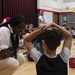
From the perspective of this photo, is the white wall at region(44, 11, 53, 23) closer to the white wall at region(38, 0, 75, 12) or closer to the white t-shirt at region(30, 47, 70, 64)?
the white wall at region(38, 0, 75, 12)

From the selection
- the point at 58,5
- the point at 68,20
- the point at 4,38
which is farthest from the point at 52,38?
the point at 58,5

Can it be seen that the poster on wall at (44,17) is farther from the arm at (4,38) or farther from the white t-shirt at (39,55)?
the white t-shirt at (39,55)

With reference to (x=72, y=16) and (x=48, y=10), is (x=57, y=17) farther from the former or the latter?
(x=48, y=10)

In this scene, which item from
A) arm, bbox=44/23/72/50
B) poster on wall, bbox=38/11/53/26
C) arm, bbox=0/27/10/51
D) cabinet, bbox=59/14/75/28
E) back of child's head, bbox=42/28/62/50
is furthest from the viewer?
cabinet, bbox=59/14/75/28

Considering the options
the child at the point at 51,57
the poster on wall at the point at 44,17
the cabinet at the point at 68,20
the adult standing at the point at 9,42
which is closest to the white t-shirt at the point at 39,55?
the child at the point at 51,57

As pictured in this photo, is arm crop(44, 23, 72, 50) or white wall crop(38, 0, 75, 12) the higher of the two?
white wall crop(38, 0, 75, 12)

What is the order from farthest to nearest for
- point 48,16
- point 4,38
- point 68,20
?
point 68,20 → point 48,16 → point 4,38

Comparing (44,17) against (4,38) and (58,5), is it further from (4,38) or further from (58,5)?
(4,38)

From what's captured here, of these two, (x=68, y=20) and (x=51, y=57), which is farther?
(x=68, y=20)

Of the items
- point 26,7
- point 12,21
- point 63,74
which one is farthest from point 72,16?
point 63,74

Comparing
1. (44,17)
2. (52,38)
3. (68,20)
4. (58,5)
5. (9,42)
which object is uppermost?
(58,5)

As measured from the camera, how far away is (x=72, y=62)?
11.7 ft

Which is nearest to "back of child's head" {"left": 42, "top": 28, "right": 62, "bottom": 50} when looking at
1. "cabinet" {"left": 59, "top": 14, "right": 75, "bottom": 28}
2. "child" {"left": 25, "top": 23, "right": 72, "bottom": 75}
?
"child" {"left": 25, "top": 23, "right": 72, "bottom": 75}

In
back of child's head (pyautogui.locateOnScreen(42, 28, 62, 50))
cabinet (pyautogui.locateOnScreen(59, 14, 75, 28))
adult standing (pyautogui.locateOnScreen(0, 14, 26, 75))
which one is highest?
back of child's head (pyautogui.locateOnScreen(42, 28, 62, 50))
